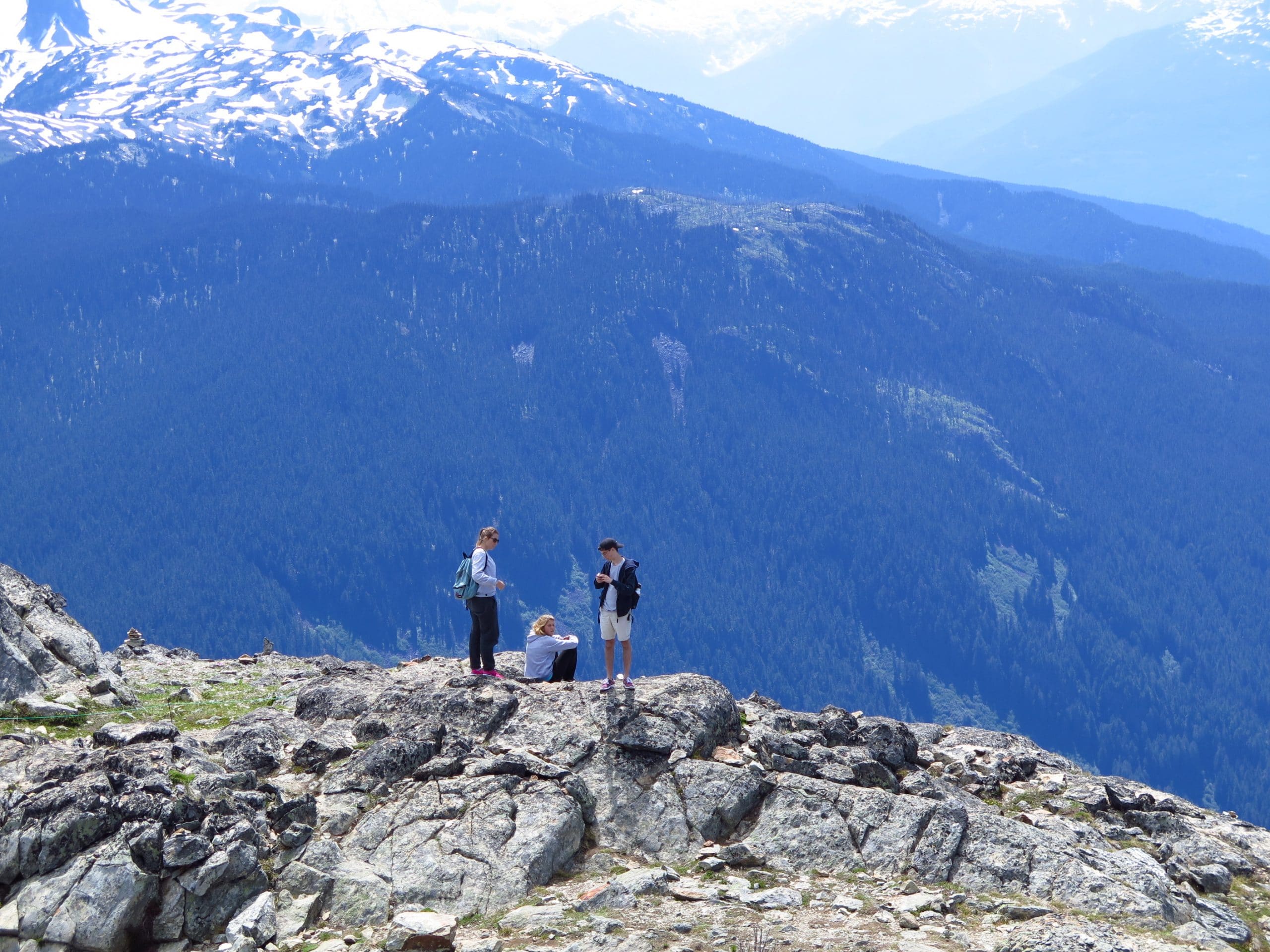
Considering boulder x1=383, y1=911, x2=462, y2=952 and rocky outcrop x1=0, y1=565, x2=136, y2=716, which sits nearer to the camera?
boulder x1=383, y1=911, x2=462, y2=952

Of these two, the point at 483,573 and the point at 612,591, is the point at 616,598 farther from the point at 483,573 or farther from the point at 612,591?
the point at 483,573

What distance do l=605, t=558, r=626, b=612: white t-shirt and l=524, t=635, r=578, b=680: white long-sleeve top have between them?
2412 millimetres

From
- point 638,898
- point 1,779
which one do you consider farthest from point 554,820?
point 1,779

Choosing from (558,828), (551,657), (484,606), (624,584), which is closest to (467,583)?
(484,606)

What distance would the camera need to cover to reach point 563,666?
1126 inches

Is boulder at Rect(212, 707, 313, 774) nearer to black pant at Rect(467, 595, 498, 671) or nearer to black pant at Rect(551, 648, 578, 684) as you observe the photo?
black pant at Rect(467, 595, 498, 671)

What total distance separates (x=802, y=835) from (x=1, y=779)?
14893 mm

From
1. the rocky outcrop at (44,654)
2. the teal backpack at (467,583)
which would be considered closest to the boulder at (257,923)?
the teal backpack at (467,583)

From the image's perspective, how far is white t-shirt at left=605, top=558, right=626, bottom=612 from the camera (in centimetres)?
2603

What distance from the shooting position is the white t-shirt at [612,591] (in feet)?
85.4

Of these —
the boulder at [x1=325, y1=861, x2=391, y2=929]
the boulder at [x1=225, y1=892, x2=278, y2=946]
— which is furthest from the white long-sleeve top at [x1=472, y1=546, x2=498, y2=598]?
the boulder at [x1=225, y1=892, x2=278, y2=946]

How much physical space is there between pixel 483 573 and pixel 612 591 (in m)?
3.45

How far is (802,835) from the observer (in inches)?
874

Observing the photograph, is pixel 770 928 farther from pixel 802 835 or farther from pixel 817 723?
pixel 817 723
